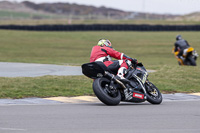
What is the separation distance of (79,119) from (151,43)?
30538mm

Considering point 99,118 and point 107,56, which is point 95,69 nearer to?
point 107,56

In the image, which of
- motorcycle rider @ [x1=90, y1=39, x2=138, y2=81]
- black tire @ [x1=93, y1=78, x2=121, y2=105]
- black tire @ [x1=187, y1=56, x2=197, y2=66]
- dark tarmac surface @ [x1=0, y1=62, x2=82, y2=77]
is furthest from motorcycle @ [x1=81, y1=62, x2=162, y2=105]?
black tire @ [x1=187, y1=56, x2=197, y2=66]

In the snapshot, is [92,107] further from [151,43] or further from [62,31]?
[62,31]

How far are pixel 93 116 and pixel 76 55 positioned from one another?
20.8 m

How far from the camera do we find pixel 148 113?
823 cm

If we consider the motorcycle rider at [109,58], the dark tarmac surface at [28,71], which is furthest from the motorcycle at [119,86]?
the dark tarmac surface at [28,71]

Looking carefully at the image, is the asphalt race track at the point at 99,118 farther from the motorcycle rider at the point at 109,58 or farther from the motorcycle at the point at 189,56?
the motorcycle at the point at 189,56

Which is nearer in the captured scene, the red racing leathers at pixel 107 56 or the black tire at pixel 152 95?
the red racing leathers at pixel 107 56

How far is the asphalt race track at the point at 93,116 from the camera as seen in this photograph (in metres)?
6.73

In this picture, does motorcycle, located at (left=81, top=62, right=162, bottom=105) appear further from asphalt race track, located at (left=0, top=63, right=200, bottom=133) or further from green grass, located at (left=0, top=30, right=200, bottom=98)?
green grass, located at (left=0, top=30, right=200, bottom=98)

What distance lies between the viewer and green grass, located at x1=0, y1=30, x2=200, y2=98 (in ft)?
37.1

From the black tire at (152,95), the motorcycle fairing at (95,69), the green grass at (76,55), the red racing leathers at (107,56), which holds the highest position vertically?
the red racing leathers at (107,56)

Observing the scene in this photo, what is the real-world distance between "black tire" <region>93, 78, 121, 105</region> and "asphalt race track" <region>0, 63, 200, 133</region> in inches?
5.7

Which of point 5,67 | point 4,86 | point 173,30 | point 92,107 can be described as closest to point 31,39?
point 173,30
